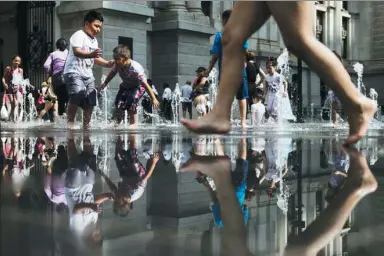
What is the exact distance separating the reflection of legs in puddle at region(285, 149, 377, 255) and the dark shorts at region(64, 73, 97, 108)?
224 inches

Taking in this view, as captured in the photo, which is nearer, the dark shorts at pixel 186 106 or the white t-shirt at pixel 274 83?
the white t-shirt at pixel 274 83

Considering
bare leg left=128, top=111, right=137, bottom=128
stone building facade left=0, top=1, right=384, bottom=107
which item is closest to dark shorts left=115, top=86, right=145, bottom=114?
bare leg left=128, top=111, right=137, bottom=128

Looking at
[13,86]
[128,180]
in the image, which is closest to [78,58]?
[128,180]

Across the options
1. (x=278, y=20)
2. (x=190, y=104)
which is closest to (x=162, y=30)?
(x=190, y=104)

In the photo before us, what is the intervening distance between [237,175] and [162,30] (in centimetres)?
1667

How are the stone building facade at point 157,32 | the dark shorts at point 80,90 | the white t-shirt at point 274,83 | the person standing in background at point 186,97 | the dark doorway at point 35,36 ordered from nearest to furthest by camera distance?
the dark shorts at point 80,90, the white t-shirt at point 274,83, the stone building facade at point 157,32, the dark doorway at point 35,36, the person standing in background at point 186,97

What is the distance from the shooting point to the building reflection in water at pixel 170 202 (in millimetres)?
1850

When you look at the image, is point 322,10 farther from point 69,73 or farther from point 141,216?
point 141,216

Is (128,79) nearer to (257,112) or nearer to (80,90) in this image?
(80,90)

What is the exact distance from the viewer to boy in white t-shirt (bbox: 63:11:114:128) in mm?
8359

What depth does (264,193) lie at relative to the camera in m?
2.85

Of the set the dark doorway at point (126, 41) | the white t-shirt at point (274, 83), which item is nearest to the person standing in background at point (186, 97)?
the dark doorway at point (126, 41)

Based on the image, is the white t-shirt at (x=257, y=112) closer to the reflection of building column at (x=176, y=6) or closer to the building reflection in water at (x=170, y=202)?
the reflection of building column at (x=176, y=6)

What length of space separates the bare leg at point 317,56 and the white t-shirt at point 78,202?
1.46 m
